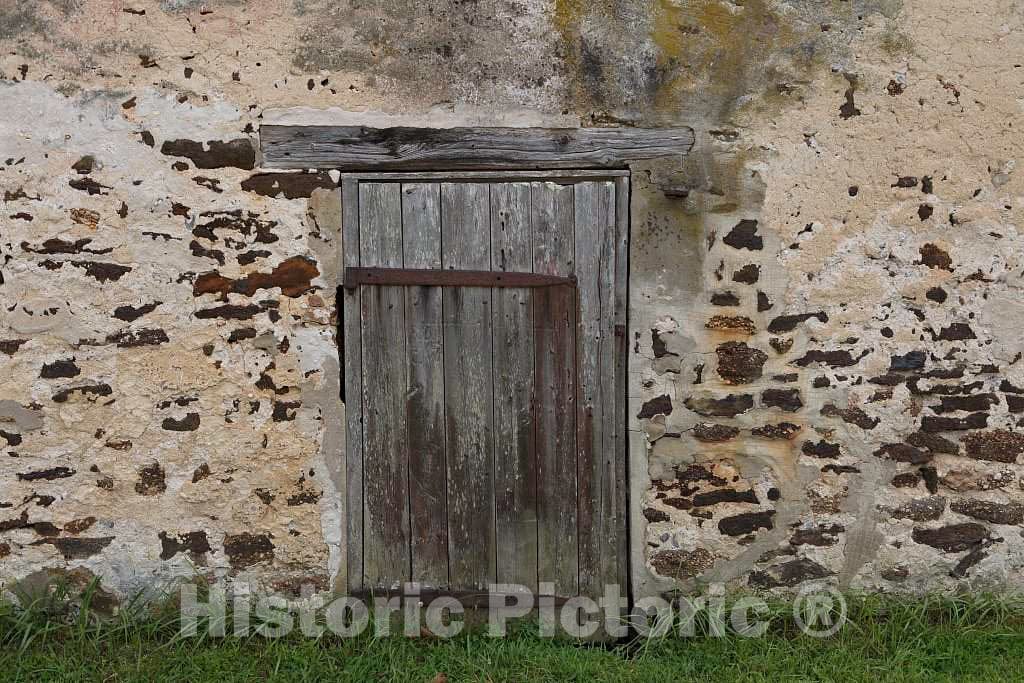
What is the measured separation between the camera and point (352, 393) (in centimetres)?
352

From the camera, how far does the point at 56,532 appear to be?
136 inches

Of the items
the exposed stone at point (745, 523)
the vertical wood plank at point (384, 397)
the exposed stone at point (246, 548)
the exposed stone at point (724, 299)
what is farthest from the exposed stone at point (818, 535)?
the exposed stone at point (246, 548)

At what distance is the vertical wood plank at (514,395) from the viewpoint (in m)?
3.50

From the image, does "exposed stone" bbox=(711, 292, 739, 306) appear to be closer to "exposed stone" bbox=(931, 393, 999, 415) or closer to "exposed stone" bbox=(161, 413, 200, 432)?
"exposed stone" bbox=(931, 393, 999, 415)

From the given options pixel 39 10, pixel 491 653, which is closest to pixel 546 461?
pixel 491 653

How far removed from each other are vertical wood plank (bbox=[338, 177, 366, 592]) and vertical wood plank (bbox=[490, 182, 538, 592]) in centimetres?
54

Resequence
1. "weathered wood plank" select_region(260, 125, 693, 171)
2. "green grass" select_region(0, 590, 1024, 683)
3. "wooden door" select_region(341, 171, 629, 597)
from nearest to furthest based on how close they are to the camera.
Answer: "green grass" select_region(0, 590, 1024, 683) < "weathered wood plank" select_region(260, 125, 693, 171) < "wooden door" select_region(341, 171, 629, 597)

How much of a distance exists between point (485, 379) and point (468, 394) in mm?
91

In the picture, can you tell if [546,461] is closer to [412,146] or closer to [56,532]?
[412,146]

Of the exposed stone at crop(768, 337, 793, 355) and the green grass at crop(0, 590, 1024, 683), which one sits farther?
the exposed stone at crop(768, 337, 793, 355)

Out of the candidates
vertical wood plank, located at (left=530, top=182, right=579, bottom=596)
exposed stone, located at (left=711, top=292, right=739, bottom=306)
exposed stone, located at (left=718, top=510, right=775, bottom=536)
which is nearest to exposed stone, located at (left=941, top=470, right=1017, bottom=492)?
exposed stone, located at (left=718, top=510, right=775, bottom=536)

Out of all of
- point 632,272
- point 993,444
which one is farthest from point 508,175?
point 993,444

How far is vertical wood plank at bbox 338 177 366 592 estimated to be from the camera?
3.45 meters

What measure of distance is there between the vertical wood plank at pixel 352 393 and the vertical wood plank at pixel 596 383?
875mm
